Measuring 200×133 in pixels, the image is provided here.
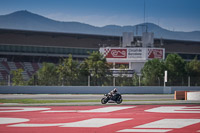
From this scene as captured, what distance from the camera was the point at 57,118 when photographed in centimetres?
1705

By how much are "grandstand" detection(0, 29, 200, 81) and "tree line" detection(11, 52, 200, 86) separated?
1582 cm

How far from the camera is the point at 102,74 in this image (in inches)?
2160

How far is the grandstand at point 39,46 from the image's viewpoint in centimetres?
7606

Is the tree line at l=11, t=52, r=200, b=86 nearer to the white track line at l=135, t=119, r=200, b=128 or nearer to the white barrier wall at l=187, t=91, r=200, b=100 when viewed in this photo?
the white barrier wall at l=187, t=91, r=200, b=100

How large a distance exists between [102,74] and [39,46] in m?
28.2

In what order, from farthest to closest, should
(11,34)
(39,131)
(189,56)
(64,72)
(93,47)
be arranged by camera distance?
(189,56) < (93,47) < (11,34) < (64,72) < (39,131)

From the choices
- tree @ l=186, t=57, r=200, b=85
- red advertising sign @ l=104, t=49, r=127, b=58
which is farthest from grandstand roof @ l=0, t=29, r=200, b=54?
tree @ l=186, t=57, r=200, b=85

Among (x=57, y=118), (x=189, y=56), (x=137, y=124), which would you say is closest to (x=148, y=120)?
(x=137, y=124)

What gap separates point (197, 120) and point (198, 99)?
46.2 ft

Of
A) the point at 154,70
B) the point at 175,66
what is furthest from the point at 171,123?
the point at 175,66

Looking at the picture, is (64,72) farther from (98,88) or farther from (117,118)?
(117,118)

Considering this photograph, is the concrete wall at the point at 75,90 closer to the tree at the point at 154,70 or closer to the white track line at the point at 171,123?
the tree at the point at 154,70

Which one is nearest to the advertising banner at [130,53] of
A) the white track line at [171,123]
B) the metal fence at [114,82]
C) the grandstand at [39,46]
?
the grandstand at [39,46]

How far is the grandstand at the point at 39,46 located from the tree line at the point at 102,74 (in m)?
15.8
